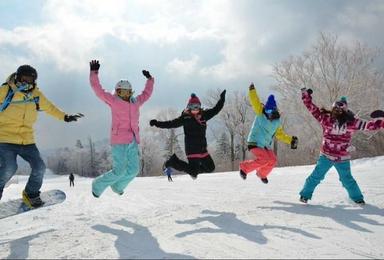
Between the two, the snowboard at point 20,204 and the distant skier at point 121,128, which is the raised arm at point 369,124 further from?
the snowboard at point 20,204

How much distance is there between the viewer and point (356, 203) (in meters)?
7.33

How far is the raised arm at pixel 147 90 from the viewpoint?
26.8ft

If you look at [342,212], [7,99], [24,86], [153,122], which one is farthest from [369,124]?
[7,99]

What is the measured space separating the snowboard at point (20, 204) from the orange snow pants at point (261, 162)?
4.12m

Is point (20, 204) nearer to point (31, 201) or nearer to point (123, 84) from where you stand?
point (31, 201)

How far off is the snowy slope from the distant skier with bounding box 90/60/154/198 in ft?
2.20

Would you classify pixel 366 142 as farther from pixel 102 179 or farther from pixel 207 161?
pixel 102 179

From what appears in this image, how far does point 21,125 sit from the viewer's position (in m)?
6.65

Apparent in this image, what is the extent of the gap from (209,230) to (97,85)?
3.75 meters

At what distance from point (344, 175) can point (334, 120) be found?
102 cm

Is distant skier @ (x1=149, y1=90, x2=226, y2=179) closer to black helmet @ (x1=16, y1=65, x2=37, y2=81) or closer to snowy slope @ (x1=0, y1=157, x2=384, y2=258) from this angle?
snowy slope @ (x1=0, y1=157, x2=384, y2=258)

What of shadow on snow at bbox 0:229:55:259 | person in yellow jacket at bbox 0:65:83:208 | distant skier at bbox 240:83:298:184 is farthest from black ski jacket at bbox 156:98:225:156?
shadow on snow at bbox 0:229:55:259

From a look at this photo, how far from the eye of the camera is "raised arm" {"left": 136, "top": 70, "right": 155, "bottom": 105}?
8.16 metres

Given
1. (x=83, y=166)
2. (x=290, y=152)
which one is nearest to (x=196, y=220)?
(x=290, y=152)
